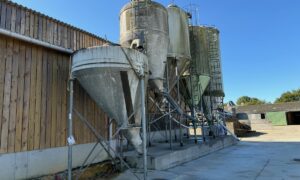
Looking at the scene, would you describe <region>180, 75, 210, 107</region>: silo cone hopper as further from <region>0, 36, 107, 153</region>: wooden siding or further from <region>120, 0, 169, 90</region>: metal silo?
<region>0, 36, 107, 153</region>: wooden siding

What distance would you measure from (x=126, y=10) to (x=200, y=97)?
6.31 meters

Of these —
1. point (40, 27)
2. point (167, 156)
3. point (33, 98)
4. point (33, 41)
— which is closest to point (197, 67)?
point (167, 156)

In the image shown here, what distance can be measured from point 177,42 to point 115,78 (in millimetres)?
5262

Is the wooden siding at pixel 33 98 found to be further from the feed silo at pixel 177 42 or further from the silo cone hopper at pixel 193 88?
the silo cone hopper at pixel 193 88

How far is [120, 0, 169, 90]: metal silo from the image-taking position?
871 cm

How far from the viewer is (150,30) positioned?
28.6ft

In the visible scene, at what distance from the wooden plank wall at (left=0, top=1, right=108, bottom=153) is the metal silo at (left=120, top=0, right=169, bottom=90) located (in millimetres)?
1927

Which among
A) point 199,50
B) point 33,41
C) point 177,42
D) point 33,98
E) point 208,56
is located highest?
point 199,50

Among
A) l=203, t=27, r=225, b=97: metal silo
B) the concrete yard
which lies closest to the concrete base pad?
the concrete yard

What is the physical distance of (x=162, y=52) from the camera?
359 inches

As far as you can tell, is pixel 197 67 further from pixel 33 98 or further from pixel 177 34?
pixel 33 98

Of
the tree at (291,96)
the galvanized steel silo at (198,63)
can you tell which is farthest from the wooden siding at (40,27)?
the tree at (291,96)

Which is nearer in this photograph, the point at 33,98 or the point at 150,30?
the point at 33,98

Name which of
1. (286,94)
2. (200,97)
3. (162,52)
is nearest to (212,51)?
(200,97)
